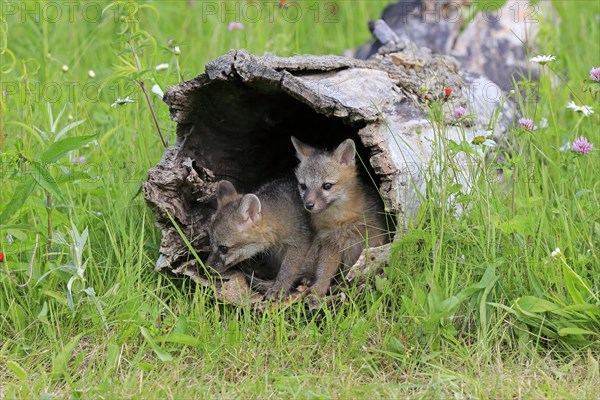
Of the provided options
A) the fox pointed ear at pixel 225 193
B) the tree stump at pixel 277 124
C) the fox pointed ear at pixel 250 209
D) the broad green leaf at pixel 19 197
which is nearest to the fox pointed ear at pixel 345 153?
the tree stump at pixel 277 124

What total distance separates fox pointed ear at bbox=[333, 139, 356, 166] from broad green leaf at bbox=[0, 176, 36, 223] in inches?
76.4

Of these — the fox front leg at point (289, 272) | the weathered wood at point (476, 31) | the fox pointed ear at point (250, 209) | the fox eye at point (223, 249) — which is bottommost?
the fox front leg at point (289, 272)

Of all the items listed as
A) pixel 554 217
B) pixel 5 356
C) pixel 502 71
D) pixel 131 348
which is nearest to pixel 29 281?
pixel 5 356

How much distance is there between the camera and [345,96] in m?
4.81

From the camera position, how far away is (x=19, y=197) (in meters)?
4.66

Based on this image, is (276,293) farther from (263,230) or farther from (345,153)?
(345,153)

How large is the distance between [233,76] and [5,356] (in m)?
2.01

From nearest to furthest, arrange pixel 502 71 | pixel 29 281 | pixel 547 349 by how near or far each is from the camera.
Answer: pixel 547 349
pixel 29 281
pixel 502 71

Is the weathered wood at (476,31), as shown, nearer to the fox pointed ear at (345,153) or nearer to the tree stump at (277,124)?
the tree stump at (277,124)

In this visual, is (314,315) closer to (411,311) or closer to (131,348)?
(411,311)

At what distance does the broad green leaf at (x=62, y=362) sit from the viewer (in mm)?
4254

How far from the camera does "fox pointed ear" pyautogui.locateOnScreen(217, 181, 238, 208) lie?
558cm

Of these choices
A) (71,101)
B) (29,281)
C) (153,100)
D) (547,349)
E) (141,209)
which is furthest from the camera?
(71,101)

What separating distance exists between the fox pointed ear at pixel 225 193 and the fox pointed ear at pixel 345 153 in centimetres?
74
